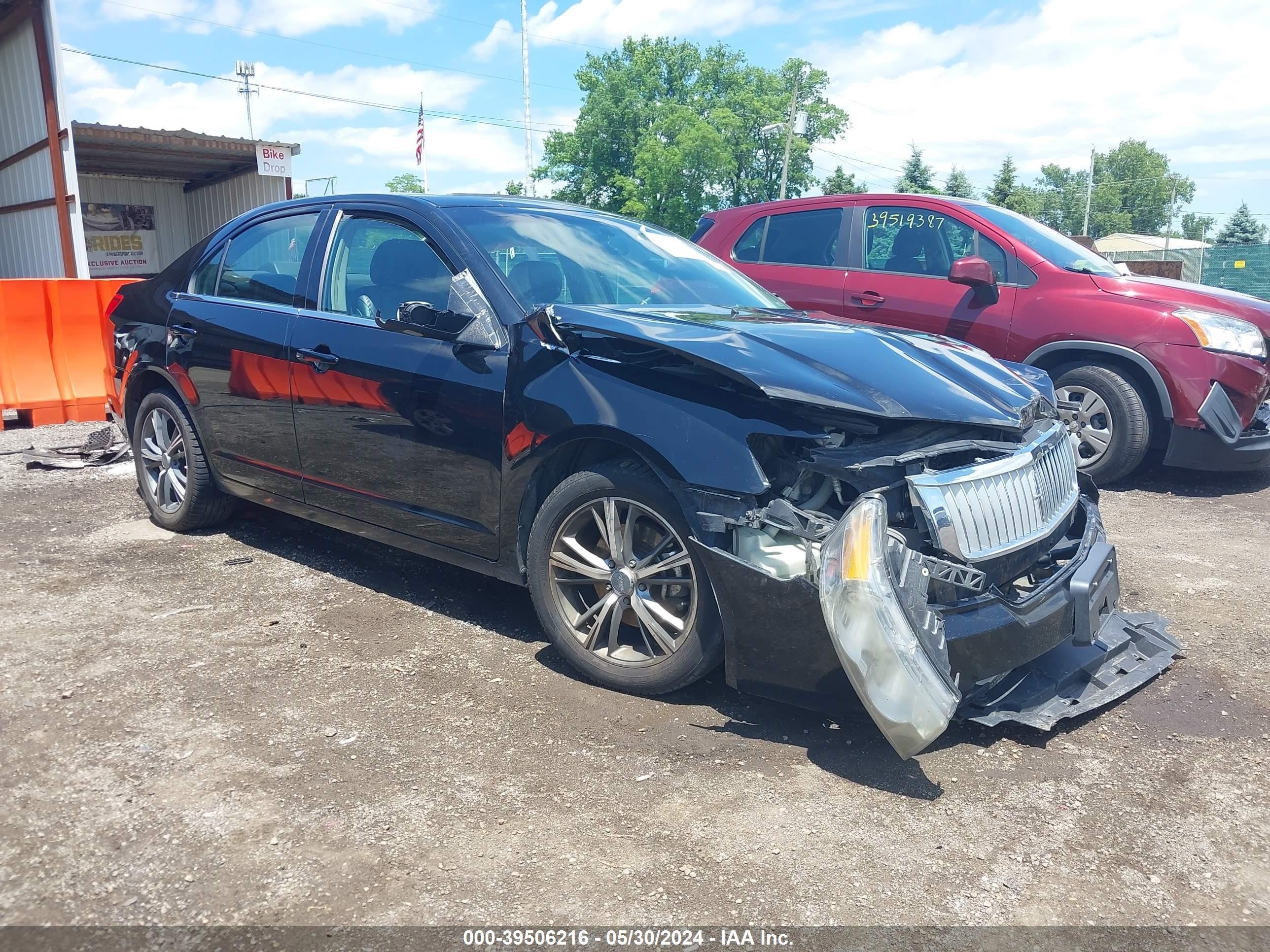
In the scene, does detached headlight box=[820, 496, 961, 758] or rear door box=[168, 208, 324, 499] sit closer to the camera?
detached headlight box=[820, 496, 961, 758]

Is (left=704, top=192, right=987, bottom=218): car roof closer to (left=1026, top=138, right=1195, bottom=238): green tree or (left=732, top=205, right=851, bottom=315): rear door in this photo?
(left=732, top=205, right=851, bottom=315): rear door

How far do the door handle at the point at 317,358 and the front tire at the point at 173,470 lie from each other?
114cm

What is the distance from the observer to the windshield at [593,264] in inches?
153

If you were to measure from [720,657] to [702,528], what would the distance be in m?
0.44

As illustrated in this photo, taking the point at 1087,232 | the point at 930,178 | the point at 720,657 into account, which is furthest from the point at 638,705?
the point at 1087,232

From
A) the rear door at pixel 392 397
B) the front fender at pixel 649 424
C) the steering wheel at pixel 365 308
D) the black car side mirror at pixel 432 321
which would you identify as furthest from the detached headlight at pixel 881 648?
the steering wheel at pixel 365 308

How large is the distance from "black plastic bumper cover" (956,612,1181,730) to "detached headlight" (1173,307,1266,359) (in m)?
3.14

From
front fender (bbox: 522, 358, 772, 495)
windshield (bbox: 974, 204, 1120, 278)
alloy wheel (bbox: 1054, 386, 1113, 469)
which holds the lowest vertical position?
alloy wheel (bbox: 1054, 386, 1113, 469)

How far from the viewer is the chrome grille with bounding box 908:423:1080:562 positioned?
9.38ft

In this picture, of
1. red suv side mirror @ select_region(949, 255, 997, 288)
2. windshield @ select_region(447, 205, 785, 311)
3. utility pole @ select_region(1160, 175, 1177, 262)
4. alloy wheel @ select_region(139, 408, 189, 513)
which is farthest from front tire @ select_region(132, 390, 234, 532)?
utility pole @ select_region(1160, 175, 1177, 262)

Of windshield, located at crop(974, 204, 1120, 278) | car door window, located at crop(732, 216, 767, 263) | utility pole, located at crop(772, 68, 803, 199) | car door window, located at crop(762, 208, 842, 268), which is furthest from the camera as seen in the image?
utility pole, located at crop(772, 68, 803, 199)

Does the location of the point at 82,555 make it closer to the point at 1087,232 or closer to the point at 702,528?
the point at 702,528

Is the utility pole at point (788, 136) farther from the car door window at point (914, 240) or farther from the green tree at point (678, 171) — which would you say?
the car door window at point (914, 240)

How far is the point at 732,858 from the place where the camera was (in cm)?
249
